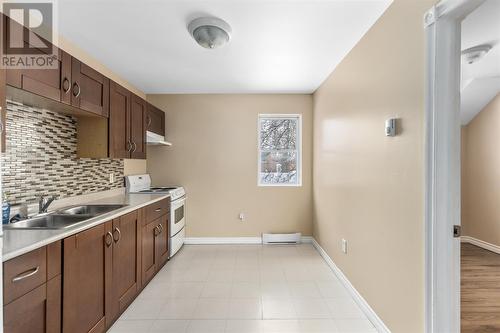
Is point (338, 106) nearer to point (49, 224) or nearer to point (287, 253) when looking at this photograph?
point (287, 253)

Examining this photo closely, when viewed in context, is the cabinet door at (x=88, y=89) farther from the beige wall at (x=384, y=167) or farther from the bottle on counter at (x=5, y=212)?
the beige wall at (x=384, y=167)

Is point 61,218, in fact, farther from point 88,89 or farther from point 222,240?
point 222,240

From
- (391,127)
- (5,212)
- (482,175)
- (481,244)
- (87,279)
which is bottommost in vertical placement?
(481,244)

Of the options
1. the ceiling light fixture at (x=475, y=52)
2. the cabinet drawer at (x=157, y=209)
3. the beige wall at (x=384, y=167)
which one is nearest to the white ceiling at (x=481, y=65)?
the ceiling light fixture at (x=475, y=52)

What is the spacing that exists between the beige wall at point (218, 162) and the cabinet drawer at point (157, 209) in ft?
2.75

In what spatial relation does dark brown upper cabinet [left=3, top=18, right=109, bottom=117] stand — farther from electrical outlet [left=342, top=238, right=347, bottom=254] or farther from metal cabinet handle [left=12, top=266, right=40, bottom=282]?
electrical outlet [left=342, top=238, right=347, bottom=254]

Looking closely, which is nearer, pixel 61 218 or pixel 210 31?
pixel 61 218

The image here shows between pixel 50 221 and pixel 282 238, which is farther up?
pixel 50 221

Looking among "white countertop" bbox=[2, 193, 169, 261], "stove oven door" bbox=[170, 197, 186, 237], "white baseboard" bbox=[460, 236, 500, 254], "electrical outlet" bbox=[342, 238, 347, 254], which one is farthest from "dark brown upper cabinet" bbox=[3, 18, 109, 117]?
"white baseboard" bbox=[460, 236, 500, 254]

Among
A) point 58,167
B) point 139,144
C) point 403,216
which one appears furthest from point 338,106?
point 58,167

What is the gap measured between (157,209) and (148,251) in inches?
19.4

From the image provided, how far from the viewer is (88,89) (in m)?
2.08

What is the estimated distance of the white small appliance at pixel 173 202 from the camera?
3361 mm

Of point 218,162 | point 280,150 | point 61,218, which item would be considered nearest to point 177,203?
point 218,162
